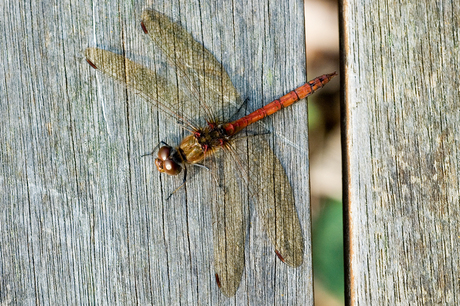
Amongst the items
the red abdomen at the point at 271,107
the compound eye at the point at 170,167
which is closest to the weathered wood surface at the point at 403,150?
the red abdomen at the point at 271,107

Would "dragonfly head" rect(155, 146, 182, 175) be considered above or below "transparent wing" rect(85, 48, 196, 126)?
below

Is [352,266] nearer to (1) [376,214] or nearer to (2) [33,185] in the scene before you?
(1) [376,214]

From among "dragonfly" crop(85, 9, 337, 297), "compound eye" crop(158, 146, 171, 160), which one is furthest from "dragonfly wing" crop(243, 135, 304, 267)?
"compound eye" crop(158, 146, 171, 160)

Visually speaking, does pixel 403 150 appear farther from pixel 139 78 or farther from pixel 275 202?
pixel 139 78

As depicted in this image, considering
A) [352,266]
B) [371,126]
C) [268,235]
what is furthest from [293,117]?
[352,266]

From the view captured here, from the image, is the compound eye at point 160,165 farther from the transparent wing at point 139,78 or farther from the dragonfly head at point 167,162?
the transparent wing at point 139,78

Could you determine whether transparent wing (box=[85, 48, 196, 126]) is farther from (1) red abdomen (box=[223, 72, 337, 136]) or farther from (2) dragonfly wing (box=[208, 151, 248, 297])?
(2) dragonfly wing (box=[208, 151, 248, 297])

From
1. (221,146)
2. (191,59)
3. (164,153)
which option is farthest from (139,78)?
(221,146)
